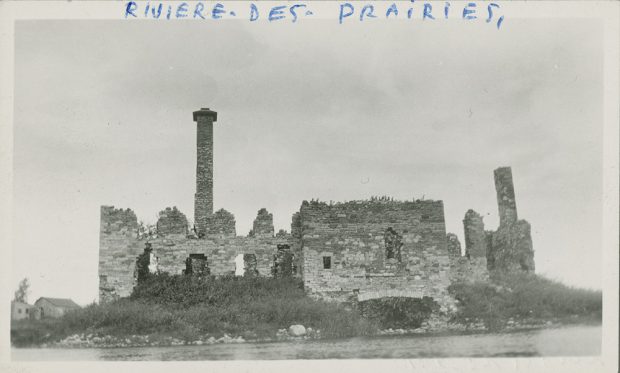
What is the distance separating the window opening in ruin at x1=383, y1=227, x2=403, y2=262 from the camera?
19.1m

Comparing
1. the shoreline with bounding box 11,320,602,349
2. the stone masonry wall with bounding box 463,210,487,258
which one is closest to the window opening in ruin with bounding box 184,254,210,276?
the shoreline with bounding box 11,320,602,349

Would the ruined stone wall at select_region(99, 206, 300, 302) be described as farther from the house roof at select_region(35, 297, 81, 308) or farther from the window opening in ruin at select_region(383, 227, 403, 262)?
the window opening in ruin at select_region(383, 227, 403, 262)

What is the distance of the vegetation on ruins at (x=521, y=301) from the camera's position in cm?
1413

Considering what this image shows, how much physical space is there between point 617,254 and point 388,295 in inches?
277

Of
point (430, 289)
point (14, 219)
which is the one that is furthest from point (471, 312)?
point (14, 219)

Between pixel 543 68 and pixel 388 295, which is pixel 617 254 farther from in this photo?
pixel 388 295

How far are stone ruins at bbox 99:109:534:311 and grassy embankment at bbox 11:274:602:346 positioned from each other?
50cm

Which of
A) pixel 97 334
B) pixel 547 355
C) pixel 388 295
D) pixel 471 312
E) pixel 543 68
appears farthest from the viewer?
pixel 388 295

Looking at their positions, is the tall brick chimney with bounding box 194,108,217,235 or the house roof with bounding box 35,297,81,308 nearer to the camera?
the house roof with bounding box 35,297,81,308

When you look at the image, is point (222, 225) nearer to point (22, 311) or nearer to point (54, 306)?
point (54, 306)

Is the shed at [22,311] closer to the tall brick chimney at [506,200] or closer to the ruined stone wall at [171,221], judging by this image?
the ruined stone wall at [171,221]

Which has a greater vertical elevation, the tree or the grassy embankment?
the tree

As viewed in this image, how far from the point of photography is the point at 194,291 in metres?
18.0
